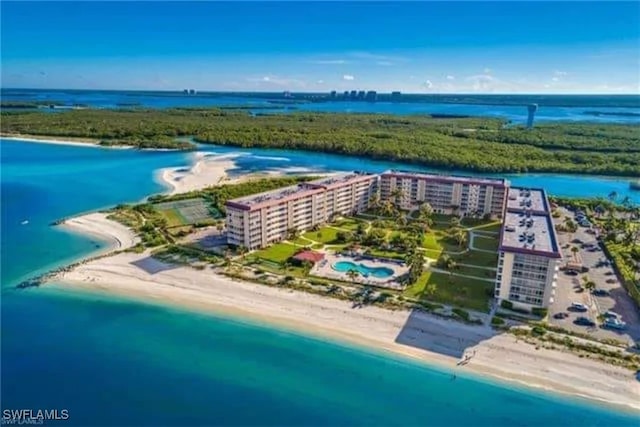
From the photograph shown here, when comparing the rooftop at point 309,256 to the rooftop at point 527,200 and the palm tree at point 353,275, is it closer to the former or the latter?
the palm tree at point 353,275

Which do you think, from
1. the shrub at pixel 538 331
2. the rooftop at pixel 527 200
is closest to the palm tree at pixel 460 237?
the rooftop at pixel 527 200

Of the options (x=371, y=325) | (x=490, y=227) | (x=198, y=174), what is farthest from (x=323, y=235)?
(x=198, y=174)

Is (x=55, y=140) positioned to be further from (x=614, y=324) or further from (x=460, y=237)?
(x=614, y=324)

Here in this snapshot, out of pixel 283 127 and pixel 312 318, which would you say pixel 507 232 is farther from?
pixel 283 127

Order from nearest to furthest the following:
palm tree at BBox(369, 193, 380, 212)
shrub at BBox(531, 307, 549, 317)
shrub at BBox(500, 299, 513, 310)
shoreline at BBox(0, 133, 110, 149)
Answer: shrub at BBox(531, 307, 549, 317) < shrub at BBox(500, 299, 513, 310) < palm tree at BBox(369, 193, 380, 212) < shoreline at BBox(0, 133, 110, 149)

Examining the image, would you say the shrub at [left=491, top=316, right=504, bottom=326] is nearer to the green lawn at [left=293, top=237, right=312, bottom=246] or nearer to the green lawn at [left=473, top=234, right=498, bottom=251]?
the green lawn at [left=473, top=234, right=498, bottom=251]

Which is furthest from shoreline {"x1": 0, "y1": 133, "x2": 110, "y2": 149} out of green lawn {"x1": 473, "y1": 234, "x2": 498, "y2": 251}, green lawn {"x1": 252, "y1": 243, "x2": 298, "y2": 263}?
green lawn {"x1": 473, "y1": 234, "x2": 498, "y2": 251}

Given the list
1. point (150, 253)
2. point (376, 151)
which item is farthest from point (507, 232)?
point (376, 151)
